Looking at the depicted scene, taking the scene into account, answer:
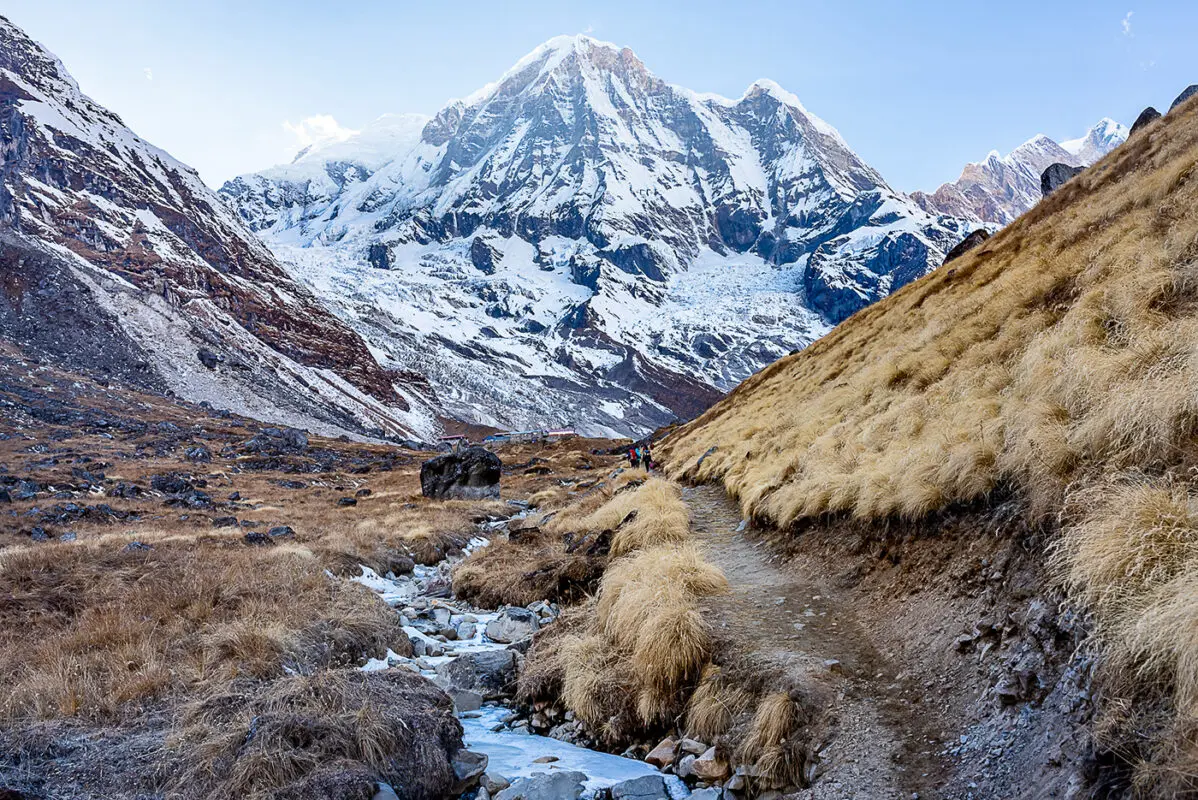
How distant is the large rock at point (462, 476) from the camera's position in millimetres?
36188

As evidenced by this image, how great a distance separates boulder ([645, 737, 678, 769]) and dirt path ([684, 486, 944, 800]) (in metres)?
1.24

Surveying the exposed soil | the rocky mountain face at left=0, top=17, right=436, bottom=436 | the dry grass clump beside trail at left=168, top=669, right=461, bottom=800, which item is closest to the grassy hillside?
the exposed soil

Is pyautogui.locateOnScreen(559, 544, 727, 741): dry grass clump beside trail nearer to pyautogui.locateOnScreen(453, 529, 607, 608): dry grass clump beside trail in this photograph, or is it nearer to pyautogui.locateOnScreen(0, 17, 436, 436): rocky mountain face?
pyautogui.locateOnScreen(453, 529, 607, 608): dry grass clump beside trail

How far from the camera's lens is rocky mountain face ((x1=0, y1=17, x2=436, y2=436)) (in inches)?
4122

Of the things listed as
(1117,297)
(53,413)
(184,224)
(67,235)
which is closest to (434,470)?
(1117,297)

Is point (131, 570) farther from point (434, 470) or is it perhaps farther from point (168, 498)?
point (434, 470)

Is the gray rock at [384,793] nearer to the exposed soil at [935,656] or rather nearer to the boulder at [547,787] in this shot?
the boulder at [547,787]

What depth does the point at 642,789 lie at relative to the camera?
226 inches

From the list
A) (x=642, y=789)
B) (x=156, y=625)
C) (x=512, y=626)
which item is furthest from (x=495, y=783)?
(x=156, y=625)

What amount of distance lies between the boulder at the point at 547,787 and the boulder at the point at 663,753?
738mm

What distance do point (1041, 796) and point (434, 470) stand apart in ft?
117

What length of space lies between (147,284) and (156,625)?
143980mm

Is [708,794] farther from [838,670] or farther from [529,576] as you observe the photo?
[529,576]

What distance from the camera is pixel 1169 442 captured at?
501 cm
